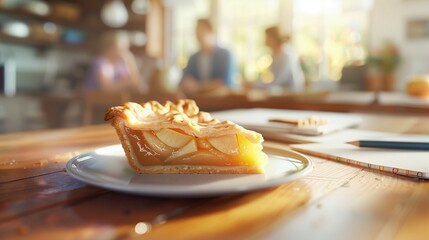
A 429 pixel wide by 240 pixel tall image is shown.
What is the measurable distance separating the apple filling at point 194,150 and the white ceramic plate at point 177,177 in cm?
3

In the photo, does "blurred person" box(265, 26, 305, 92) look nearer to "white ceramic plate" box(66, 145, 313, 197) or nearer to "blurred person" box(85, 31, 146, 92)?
"blurred person" box(85, 31, 146, 92)

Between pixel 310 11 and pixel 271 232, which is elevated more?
pixel 310 11

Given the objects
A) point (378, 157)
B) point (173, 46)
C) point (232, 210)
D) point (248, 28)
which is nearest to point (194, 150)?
point (232, 210)

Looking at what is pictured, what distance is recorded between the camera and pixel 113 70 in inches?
171

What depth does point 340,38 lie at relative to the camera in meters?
6.75

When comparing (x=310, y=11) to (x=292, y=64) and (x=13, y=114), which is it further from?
(x=13, y=114)

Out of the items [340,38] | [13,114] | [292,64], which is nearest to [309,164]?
[292,64]

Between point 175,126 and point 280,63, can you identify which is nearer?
point 175,126

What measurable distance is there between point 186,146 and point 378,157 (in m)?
0.32

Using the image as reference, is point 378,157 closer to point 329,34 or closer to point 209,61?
point 209,61

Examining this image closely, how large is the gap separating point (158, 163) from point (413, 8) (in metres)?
6.86

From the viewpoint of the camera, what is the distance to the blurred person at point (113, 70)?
4.17 meters

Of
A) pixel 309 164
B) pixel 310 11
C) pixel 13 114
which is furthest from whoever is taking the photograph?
pixel 310 11

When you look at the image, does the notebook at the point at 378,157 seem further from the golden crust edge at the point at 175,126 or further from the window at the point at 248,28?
the window at the point at 248,28
